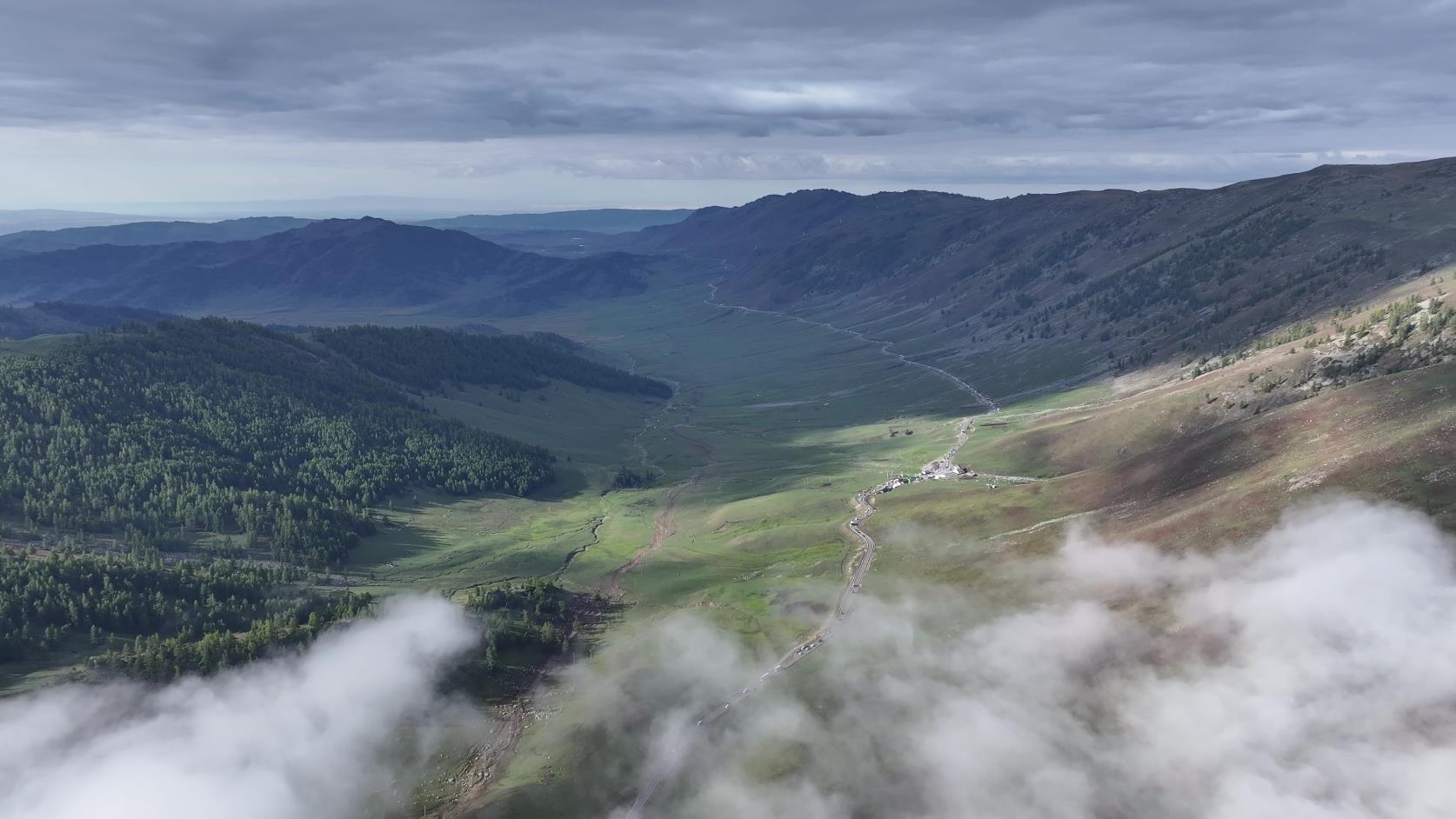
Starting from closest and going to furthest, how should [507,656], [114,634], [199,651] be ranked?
[199,651] < [507,656] < [114,634]

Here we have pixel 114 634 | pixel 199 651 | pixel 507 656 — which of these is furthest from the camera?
pixel 114 634

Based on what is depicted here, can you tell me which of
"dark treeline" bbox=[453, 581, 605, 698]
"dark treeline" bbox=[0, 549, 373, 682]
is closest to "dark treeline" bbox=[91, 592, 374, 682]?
"dark treeline" bbox=[0, 549, 373, 682]

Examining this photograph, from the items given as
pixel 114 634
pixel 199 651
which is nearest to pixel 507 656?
pixel 199 651

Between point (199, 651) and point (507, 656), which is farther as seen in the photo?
point (507, 656)

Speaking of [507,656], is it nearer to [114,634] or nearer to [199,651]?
[199,651]

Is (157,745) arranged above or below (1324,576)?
below

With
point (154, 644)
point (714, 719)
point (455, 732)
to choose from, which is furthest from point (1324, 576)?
point (154, 644)

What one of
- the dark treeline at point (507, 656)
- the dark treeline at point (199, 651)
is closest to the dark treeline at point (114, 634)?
the dark treeline at point (199, 651)

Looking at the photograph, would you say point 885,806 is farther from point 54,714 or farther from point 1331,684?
point 54,714

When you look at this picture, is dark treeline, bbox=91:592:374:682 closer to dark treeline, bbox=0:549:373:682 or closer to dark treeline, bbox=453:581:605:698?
dark treeline, bbox=0:549:373:682

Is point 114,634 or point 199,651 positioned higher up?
point 199,651

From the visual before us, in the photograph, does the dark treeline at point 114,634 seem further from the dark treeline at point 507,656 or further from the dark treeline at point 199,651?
the dark treeline at point 507,656
